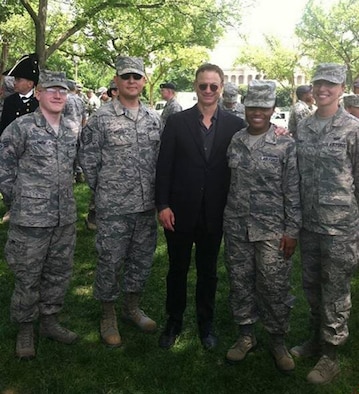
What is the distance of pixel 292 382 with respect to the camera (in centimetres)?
337

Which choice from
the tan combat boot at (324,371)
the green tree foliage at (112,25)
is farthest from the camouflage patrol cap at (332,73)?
the green tree foliage at (112,25)

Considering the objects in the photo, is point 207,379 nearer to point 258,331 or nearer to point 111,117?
point 258,331

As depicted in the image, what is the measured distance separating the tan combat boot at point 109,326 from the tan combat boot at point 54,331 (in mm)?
247

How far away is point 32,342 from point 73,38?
1717 centimetres

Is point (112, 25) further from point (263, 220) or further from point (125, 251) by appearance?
point (263, 220)

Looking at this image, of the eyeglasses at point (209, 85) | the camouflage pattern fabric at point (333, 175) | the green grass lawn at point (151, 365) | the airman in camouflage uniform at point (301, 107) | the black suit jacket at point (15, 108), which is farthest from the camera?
the airman in camouflage uniform at point (301, 107)

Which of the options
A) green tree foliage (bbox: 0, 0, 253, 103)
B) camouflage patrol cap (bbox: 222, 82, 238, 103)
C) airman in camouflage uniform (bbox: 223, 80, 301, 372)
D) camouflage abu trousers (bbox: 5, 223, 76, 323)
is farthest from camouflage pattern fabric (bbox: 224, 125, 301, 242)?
green tree foliage (bbox: 0, 0, 253, 103)

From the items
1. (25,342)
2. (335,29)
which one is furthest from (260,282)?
(335,29)

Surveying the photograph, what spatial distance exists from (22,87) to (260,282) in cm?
397

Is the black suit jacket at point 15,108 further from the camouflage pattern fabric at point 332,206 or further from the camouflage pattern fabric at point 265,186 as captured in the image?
the camouflage pattern fabric at point 332,206

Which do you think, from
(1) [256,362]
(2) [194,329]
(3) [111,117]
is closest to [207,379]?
(1) [256,362]

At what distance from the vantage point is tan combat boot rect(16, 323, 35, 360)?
3586 millimetres

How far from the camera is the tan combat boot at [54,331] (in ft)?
12.6

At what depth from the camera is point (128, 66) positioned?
359 centimetres
